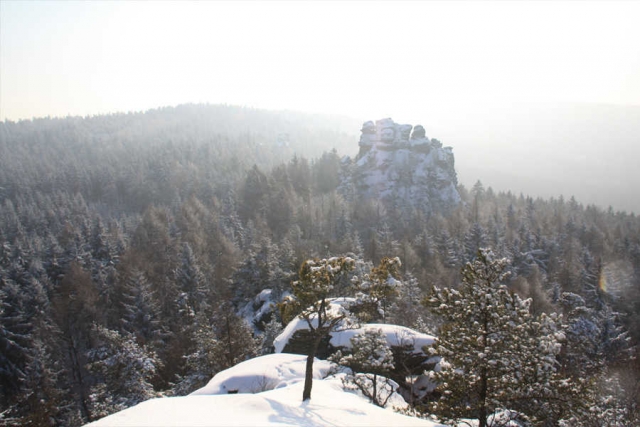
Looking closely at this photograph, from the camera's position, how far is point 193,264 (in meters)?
45.3

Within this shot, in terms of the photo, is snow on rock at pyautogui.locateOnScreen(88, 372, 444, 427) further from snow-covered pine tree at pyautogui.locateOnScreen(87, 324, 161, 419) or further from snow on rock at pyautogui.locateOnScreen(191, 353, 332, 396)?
snow-covered pine tree at pyautogui.locateOnScreen(87, 324, 161, 419)

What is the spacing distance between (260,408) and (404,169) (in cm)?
8639

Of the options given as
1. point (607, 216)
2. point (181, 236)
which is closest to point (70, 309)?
point (181, 236)

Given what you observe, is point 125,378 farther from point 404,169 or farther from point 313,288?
point 404,169

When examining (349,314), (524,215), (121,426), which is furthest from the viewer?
(524,215)

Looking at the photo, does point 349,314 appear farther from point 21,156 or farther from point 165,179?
point 21,156

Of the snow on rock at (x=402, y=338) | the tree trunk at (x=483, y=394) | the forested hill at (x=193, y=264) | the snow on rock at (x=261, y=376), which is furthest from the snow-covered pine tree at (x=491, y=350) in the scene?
the forested hill at (x=193, y=264)

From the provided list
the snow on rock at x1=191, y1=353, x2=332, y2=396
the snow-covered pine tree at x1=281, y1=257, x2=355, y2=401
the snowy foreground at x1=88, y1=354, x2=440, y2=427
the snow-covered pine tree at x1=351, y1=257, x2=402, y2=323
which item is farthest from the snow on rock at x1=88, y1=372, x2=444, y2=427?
the snow-covered pine tree at x1=351, y1=257, x2=402, y2=323

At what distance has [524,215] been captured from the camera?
7412 centimetres

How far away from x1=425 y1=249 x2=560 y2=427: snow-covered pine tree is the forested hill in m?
12.7

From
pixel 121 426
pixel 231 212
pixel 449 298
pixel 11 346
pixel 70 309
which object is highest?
pixel 449 298

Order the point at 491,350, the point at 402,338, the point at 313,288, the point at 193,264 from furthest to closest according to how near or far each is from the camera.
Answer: the point at 193,264 < the point at 402,338 < the point at 313,288 < the point at 491,350

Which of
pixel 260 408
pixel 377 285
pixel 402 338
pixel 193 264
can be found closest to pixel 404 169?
pixel 193 264

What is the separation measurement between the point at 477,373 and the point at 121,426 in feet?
28.7
